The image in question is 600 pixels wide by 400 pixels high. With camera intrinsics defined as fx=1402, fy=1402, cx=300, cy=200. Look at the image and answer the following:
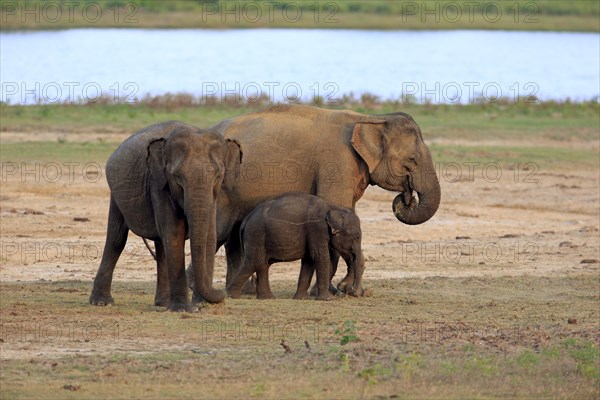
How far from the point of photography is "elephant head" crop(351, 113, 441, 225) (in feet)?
46.3

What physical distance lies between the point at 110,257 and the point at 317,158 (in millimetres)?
2315

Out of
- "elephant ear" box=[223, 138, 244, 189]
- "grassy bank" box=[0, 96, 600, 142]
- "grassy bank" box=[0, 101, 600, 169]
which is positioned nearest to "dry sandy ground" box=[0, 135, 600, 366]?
"grassy bank" box=[0, 101, 600, 169]

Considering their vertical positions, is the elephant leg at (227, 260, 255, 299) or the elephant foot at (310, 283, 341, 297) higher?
the elephant leg at (227, 260, 255, 299)

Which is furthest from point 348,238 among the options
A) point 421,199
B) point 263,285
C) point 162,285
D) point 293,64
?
point 293,64

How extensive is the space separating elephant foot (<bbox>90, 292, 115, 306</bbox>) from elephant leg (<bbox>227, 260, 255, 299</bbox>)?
1163 mm

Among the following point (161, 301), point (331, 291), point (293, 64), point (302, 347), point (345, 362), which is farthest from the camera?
point (293, 64)

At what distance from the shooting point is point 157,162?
1230 cm

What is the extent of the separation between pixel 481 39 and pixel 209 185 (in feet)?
234

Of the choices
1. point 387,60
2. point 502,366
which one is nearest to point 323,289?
point 502,366

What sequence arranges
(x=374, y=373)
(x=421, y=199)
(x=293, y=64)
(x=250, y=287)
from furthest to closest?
(x=293, y=64) < (x=421, y=199) < (x=250, y=287) < (x=374, y=373)

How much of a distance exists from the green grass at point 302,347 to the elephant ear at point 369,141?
137cm

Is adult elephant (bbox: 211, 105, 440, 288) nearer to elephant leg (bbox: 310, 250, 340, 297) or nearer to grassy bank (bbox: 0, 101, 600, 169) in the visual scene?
elephant leg (bbox: 310, 250, 340, 297)

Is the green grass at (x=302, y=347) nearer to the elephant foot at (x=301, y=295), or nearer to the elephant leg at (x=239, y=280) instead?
the elephant foot at (x=301, y=295)

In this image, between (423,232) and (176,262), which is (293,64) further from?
(176,262)
